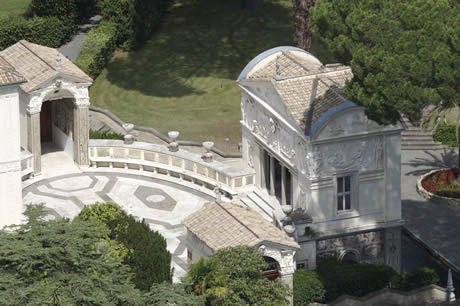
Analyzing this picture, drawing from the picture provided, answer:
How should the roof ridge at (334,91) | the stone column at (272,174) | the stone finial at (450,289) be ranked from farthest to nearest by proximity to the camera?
1. the stone column at (272,174)
2. the roof ridge at (334,91)
3. the stone finial at (450,289)

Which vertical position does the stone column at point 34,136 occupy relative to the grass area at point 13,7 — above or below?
below

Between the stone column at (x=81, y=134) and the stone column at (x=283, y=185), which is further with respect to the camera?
the stone column at (x=81, y=134)

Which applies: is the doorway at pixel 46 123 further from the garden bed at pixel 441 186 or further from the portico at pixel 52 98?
the garden bed at pixel 441 186

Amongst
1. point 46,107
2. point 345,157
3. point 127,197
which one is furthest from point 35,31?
point 345,157

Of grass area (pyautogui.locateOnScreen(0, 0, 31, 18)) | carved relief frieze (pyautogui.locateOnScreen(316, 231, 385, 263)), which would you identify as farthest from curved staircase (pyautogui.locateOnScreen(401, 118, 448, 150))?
grass area (pyautogui.locateOnScreen(0, 0, 31, 18))

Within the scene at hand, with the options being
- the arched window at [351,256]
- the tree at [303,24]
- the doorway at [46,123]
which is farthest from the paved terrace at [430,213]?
the doorway at [46,123]

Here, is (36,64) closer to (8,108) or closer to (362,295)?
(8,108)

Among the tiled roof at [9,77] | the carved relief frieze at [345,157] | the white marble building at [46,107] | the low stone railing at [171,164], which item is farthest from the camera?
the white marble building at [46,107]

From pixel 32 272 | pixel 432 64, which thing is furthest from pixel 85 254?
pixel 432 64
